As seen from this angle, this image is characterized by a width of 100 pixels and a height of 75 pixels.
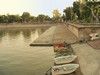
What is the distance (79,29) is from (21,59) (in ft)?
47.7

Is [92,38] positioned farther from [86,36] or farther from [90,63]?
[90,63]

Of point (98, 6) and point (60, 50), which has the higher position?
point (98, 6)

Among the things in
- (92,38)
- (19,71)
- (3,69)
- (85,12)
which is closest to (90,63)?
(19,71)

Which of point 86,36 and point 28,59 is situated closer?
point 28,59

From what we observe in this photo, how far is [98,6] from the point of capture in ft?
249

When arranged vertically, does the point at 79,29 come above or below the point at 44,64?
above

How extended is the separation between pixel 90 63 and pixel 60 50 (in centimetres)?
1508

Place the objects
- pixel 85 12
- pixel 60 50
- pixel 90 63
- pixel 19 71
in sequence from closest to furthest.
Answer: pixel 90 63 → pixel 19 71 → pixel 60 50 → pixel 85 12

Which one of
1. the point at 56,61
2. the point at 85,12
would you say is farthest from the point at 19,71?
the point at 85,12

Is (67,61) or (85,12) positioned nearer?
(67,61)

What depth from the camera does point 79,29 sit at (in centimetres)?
5022

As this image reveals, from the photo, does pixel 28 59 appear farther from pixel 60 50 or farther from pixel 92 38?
pixel 92 38

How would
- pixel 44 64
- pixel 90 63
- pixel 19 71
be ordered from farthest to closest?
pixel 44 64
pixel 19 71
pixel 90 63

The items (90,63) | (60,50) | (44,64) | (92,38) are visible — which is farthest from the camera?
(92,38)
